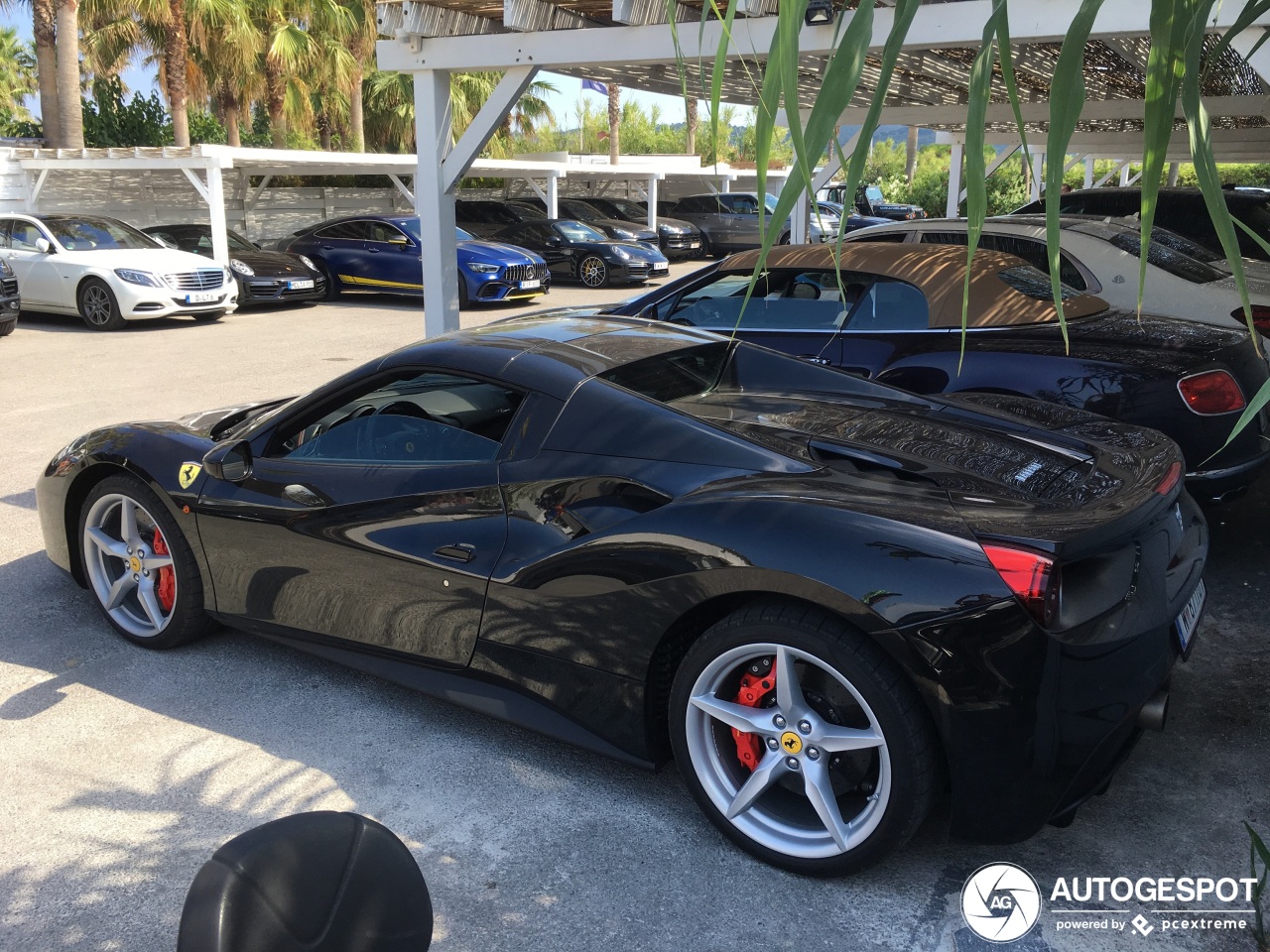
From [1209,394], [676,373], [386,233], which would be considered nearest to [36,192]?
[386,233]

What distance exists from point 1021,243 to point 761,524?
500 cm

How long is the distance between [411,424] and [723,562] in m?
1.36

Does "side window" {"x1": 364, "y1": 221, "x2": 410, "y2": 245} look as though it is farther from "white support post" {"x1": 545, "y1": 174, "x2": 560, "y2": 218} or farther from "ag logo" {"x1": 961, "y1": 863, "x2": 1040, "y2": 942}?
"ag logo" {"x1": 961, "y1": 863, "x2": 1040, "y2": 942}

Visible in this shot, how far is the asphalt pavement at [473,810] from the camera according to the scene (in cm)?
267

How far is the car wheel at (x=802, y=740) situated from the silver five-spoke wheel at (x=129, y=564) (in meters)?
2.29

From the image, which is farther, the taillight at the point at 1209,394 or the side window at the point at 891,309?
the side window at the point at 891,309

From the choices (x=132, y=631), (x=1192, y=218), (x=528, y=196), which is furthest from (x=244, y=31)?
(x=132, y=631)

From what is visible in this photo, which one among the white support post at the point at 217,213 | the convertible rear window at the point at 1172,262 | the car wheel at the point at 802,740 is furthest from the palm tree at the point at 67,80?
the car wheel at the point at 802,740

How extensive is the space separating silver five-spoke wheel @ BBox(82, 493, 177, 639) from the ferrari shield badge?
0.79 ft

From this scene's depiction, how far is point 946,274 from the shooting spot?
555 cm

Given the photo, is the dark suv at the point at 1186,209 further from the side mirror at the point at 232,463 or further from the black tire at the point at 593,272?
the black tire at the point at 593,272

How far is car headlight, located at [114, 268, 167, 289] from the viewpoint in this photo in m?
14.2

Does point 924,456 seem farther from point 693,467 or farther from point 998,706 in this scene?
point 998,706

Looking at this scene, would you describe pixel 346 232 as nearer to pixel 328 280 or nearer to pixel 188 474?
pixel 328 280
